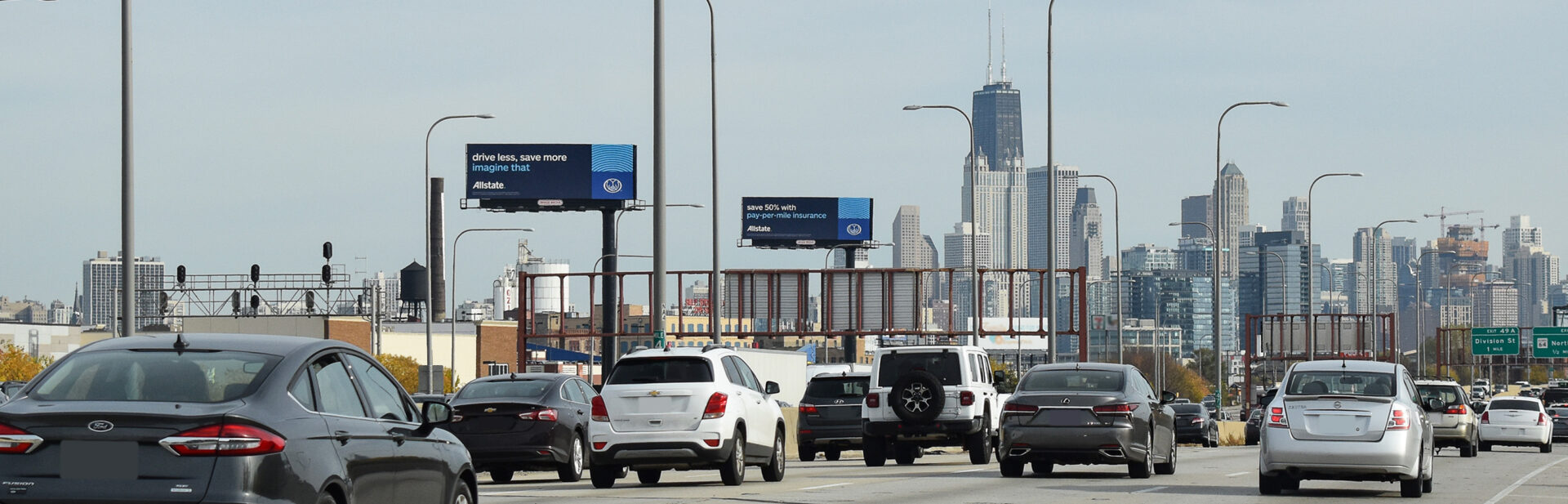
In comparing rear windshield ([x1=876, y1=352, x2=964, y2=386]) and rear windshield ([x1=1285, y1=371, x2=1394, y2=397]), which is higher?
rear windshield ([x1=1285, y1=371, x2=1394, y2=397])

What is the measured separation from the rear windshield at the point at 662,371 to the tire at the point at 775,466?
1.90m

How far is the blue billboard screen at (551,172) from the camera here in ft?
315

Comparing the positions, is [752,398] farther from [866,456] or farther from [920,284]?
[920,284]

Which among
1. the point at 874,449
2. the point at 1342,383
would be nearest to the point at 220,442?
the point at 1342,383

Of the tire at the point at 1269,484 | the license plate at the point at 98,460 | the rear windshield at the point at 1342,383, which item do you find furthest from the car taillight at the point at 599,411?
the license plate at the point at 98,460

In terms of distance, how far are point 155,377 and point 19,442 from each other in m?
0.79

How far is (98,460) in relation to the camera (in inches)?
340

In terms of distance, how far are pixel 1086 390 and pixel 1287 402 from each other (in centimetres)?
346

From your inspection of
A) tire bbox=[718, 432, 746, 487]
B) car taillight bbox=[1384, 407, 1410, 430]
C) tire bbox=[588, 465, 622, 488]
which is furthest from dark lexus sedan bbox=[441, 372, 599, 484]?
car taillight bbox=[1384, 407, 1410, 430]

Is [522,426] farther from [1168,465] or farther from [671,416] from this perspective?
[1168,465]

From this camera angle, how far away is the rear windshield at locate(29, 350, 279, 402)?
914cm

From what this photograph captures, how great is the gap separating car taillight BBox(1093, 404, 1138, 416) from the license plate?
49.9 feet

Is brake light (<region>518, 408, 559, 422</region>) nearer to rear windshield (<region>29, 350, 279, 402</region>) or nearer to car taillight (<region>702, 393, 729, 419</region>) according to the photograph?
car taillight (<region>702, 393, 729, 419</region>)

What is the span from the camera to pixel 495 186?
97.8 meters
